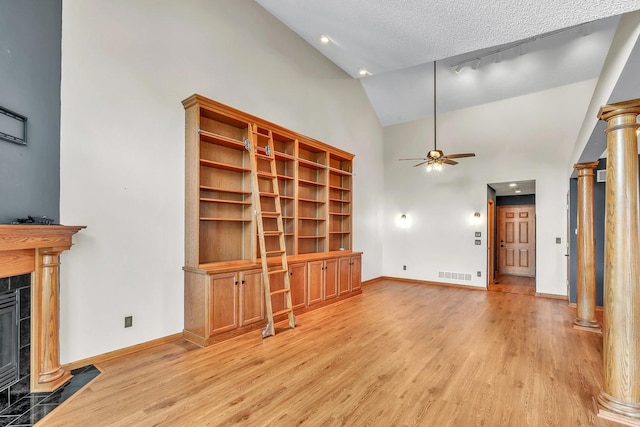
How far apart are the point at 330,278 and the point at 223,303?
7.45 feet

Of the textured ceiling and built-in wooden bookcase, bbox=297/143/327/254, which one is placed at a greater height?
the textured ceiling

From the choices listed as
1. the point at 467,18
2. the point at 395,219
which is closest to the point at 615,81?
the point at 467,18

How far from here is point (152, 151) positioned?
356 cm

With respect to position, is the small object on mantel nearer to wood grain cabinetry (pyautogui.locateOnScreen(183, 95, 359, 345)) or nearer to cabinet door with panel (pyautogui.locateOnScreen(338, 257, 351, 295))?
wood grain cabinetry (pyautogui.locateOnScreen(183, 95, 359, 345))

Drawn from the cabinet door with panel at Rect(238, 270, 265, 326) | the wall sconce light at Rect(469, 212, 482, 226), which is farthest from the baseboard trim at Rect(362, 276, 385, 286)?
the cabinet door with panel at Rect(238, 270, 265, 326)

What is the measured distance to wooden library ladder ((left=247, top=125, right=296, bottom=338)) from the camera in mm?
4082

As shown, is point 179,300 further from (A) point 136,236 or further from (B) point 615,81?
(B) point 615,81

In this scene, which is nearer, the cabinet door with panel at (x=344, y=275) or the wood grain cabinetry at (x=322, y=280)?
the wood grain cabinetry at (x=322, y=280)

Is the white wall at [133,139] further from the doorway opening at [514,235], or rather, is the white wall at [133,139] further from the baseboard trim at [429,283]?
the doorway opening at [514,235]

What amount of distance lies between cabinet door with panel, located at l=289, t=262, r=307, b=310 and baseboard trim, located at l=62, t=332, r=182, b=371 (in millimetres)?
1676

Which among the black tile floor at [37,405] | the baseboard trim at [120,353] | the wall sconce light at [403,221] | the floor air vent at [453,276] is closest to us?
the black tile floor at [37,405]

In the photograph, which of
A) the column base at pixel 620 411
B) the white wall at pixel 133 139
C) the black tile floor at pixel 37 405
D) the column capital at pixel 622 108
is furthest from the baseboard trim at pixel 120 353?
the column capital at pixel 622 108

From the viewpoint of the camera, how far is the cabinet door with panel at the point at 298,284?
187 inches

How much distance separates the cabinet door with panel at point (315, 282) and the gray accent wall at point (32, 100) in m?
3.35
